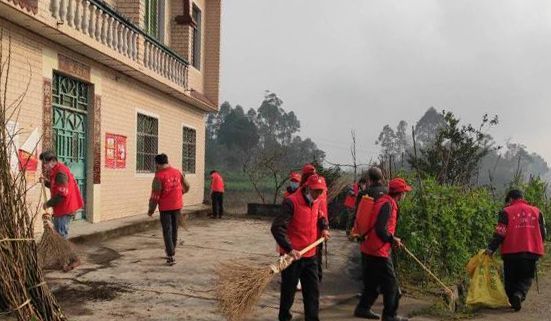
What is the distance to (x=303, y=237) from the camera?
5.04 m

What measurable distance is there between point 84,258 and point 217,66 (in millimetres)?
12605

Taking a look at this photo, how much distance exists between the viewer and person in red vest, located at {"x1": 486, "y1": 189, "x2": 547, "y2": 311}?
679 centimetres

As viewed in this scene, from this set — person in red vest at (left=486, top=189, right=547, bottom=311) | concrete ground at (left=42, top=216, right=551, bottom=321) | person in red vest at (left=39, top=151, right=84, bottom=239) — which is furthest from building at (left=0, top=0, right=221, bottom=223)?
person in red vest at (left=486, top=189, right=547, bottom=311)

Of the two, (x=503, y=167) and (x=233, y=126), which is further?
(x=503, y=167)

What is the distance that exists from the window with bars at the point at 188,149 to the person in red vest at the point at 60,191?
35.1 feet

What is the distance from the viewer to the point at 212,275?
23.9 ft

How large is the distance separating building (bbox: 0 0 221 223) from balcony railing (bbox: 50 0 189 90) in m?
0.02

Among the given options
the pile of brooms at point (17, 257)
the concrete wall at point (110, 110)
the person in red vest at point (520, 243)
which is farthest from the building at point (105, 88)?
the person in red vest at point (520, 243)

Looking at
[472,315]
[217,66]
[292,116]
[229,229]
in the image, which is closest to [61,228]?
[472,315]

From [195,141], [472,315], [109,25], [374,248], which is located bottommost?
[472,315]

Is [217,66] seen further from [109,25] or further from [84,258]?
[84,258]

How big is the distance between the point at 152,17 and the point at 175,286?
398 inches

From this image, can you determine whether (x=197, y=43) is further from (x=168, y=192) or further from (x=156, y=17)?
(x=168, y=192)

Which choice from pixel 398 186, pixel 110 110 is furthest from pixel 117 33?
pixel 398 186
